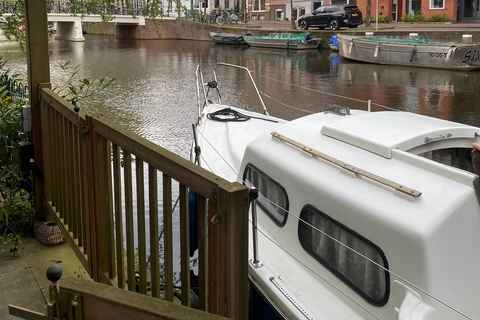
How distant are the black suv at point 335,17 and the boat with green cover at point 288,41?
2186mm

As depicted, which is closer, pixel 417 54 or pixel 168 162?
pixel 168 162

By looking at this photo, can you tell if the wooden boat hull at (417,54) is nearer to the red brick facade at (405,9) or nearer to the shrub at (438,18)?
the shrub at (438,18)

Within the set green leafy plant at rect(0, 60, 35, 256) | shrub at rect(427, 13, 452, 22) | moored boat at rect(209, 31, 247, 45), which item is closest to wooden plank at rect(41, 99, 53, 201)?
green leafy plant at rect(0, 60, 35, 256)

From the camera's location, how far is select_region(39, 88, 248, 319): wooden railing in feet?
7.07

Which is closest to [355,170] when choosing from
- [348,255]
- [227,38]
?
[348,255]

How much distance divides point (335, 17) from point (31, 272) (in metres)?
32.6

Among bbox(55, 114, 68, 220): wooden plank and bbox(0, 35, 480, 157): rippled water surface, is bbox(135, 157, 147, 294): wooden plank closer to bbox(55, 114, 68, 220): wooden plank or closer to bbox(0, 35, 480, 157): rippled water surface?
bbox(55, 114, 68, 220): wooden plank

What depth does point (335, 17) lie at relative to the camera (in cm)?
3447

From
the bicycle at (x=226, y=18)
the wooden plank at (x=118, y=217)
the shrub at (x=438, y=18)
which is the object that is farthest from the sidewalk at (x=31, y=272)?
the bicycle at (x=226, y=18)

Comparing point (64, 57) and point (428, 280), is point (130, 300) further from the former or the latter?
point (64, 57)

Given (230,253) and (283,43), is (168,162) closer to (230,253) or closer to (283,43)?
(230,253)

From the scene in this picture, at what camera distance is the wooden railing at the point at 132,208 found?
7.07ft

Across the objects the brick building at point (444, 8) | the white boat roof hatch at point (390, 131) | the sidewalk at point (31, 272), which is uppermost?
the brick building at point (444, 8)

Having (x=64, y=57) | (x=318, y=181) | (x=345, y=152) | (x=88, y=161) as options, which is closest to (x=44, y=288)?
(x=88, y=161)
